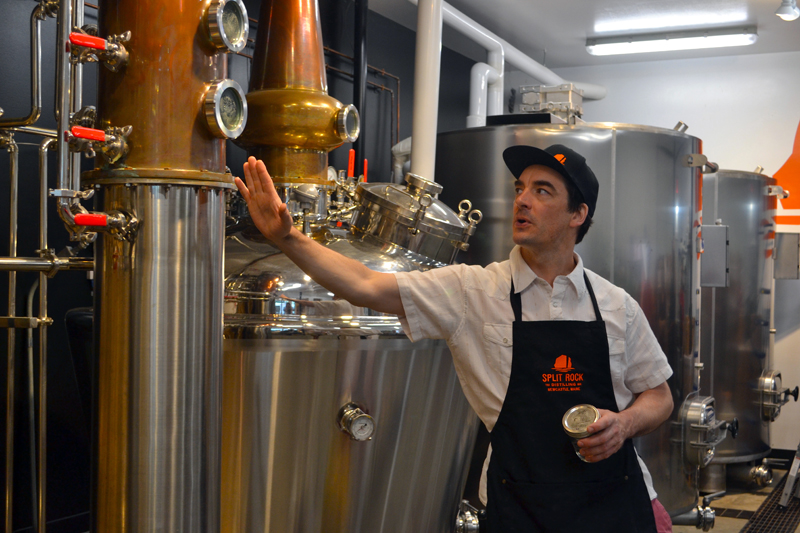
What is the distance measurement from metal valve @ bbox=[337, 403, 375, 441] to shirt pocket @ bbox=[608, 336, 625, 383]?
74cm

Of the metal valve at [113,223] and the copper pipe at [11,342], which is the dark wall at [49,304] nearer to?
the copper pipe at [11,342]

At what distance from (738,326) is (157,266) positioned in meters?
4.84

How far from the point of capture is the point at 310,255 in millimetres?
1655

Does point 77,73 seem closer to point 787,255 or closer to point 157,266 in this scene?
point 157,266

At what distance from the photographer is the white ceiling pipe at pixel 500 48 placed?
4766mm

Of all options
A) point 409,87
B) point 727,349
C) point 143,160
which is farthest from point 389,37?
point 143,160

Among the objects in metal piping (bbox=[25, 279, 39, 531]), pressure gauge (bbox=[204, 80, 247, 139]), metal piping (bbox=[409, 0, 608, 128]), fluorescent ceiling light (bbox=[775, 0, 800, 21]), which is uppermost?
fluorescent ceiling light (bbox=[775, 0, 800, 21])

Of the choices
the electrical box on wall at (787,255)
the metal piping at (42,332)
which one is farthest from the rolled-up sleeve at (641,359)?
the electrical box on wall at (787,255)

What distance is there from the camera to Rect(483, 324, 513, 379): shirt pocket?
1.80 metres

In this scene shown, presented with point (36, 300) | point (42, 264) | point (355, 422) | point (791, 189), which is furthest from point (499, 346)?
point (791, 189)

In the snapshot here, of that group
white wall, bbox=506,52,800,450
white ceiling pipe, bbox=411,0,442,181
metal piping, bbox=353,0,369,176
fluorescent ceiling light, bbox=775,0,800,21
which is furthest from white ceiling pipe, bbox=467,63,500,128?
white wall, bbox=506,52,800,450

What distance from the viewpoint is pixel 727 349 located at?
545 centimetres

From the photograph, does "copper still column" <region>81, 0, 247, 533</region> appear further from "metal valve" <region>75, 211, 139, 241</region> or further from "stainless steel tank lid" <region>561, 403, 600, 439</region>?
"stainless steel tank lid" <region>561, 403, 600, 439</region>

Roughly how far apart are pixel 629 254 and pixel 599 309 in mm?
2064
